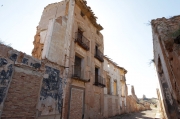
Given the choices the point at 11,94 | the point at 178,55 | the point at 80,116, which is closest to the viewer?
the point at 178,55

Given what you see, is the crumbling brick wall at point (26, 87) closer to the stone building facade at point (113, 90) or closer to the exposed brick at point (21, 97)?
the exposed brick at point (21, 97)

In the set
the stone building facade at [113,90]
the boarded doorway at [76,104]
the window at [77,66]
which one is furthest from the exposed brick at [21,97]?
the stone building facade at [113,90]

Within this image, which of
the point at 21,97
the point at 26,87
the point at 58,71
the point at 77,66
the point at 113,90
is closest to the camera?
the point at 21,97

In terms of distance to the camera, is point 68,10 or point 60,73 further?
point 68,10

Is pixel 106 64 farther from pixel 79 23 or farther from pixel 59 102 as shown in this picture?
pixel 59 102

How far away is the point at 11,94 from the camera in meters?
5.23

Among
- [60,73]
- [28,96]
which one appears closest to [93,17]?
[60,73]

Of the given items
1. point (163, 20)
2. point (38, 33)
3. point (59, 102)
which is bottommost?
point (59, 102)

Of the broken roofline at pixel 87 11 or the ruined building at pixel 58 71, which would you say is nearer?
the ruined building at pixel 58 71

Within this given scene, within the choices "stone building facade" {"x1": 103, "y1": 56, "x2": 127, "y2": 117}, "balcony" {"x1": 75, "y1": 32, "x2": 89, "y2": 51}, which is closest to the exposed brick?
"balcony" {"x1": 75, "y1": 32, "x2": 89, "y2": 51}

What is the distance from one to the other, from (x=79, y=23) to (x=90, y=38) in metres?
2.15

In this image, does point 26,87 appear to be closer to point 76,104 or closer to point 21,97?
point 21,97

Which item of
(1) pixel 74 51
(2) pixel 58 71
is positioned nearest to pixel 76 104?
(2) pixel 58 71

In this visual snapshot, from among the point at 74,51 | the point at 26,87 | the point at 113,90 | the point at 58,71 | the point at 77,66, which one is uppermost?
the point at 74,51
